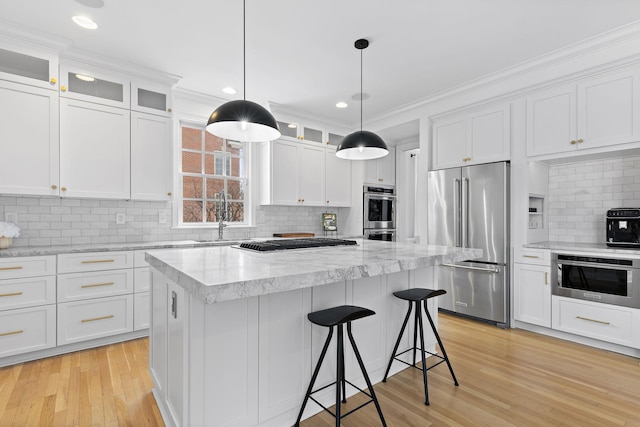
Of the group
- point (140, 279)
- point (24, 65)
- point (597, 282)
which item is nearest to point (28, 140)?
point (24, 65)

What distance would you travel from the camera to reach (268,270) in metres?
1.46

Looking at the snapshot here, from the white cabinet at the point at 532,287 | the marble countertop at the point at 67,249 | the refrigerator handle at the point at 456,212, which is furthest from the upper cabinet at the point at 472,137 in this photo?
the marble countertop at the point at 67,249

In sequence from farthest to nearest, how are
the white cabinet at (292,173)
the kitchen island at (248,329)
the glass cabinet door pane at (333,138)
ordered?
the glass cabinet door pane at (333,138)
the white cabinet at (292,173)
the kitchen island at (248,329)

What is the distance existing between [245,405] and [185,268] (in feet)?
2.53

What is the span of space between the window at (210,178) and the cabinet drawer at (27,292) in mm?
1605

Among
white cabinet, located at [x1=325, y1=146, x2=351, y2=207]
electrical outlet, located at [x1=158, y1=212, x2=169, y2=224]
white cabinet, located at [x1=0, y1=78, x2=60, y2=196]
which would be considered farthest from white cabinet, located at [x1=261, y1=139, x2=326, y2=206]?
white cabinet, located at [x1=0, y1=78, x2=60, y2=196]

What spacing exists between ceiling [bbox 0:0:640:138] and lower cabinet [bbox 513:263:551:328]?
7.08 feet

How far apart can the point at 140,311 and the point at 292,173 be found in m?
2.59

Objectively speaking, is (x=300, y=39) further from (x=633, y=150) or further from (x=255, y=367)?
(x=633, y=150)

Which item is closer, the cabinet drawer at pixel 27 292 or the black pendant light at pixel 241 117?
the black pendant light at pixel 241 117

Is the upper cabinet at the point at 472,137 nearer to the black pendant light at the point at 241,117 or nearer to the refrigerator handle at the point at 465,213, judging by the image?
the refrigerator handle at the point at 465,213

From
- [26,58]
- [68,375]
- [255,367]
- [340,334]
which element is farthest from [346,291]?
[26,58]

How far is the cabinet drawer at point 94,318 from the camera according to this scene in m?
2.84

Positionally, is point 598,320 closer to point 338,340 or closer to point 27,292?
point 338,340
